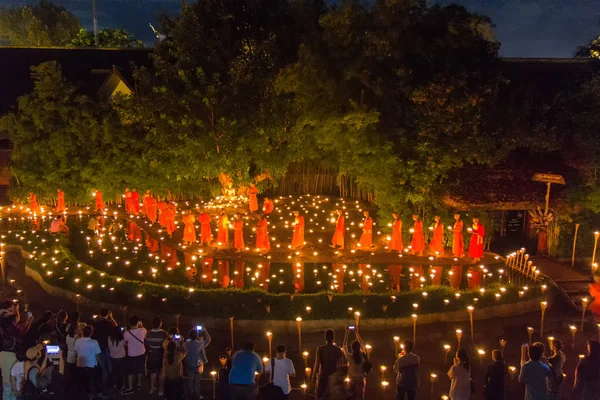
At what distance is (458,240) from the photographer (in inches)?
644

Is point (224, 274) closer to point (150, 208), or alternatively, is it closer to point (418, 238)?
point (418, 238)

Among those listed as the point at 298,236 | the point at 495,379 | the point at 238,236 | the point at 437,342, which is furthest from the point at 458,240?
the point at 495,379

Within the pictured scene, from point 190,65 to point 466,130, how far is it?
8.87 m

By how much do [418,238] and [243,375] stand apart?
10503 millimetres

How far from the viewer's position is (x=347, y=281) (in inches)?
589

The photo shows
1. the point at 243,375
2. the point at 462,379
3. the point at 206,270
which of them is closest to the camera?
the point at 243,375

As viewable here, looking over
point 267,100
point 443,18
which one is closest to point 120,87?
point 267,100

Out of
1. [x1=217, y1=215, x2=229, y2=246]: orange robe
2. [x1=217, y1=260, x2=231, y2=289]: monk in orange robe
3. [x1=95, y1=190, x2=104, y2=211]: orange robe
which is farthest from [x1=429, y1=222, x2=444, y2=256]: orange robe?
[x1=95, y1=190, x2=104, y2=211]: orange robe

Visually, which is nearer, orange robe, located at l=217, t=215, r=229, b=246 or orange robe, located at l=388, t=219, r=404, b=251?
orange robe, located at l=388, t=219, r=404, b=251

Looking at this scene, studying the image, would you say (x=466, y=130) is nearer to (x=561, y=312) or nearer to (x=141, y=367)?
(x=561, y=312)

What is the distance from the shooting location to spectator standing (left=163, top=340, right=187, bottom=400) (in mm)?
7922

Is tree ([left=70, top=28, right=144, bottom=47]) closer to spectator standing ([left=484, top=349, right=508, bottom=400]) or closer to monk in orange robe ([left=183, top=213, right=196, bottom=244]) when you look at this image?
monk in orange robe ([left=183, top=213, right=196, bottom=244])

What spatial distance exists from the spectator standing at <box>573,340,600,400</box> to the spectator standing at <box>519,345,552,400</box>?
2.59 ft

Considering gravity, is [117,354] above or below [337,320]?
above
